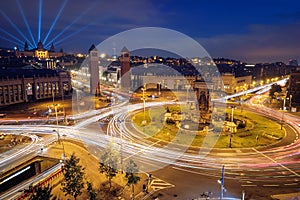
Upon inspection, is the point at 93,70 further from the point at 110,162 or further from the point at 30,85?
the point at 110,162

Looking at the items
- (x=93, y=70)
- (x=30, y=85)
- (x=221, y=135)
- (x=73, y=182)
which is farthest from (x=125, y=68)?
(x=73, y=182)

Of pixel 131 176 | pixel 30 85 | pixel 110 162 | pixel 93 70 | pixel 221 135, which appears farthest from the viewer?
pixel 93 70

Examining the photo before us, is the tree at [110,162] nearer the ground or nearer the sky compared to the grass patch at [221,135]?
nearer the sky

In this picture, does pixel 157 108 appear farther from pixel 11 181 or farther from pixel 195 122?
→ pixel 11 181

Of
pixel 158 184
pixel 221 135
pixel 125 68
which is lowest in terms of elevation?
pixel 158 184

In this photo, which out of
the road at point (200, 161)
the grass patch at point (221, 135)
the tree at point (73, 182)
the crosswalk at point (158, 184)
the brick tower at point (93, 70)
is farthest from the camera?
the brick tower at point (93, 70)

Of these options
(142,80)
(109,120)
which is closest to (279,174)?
(109,120)

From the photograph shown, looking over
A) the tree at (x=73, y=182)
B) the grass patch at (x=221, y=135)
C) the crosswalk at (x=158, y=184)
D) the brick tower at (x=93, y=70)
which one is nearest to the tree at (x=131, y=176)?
the crosswalk at (x=158, y=184)

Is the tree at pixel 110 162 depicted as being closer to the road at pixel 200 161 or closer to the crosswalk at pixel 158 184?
the crosswalk at pixel 158 184

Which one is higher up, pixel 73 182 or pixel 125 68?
pixel 125 68

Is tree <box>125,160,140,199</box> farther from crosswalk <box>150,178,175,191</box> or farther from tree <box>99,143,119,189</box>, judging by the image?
crosswalk <box>150,178,175,191</box>

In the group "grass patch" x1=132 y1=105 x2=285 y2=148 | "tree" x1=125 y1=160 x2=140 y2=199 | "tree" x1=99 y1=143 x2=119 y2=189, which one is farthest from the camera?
"grass patch" x1=132 y1=105 x2=285 y2=148

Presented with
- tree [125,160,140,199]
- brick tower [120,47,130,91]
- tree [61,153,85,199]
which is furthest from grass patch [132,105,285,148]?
brick tower [120,47,130,91]

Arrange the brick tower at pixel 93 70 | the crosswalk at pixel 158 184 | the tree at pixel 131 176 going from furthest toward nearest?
the brick tower at pixel 93 70 → the crosswalk at pixel 158 184 → the tree at pixel 131 176
